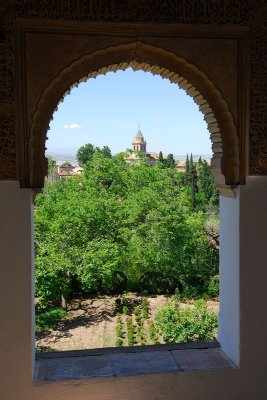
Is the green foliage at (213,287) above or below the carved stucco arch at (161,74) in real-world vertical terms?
below

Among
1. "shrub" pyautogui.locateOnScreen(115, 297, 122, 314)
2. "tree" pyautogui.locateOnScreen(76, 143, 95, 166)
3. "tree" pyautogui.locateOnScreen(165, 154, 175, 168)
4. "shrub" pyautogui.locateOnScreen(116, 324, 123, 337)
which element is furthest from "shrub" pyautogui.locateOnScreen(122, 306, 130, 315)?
"tree" pyautogui.locateOnScreen(76, 143, 95, 166)

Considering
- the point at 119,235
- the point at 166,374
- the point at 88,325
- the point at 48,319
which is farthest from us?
the point at 119,235

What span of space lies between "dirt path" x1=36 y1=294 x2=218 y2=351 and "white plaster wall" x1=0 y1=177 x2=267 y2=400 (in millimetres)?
10000

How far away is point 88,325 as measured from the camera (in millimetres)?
14570

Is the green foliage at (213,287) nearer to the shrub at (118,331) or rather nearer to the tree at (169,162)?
the shrub at (118,331)

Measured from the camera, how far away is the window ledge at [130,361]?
2934mm

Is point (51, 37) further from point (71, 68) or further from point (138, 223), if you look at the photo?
point (138, 223)

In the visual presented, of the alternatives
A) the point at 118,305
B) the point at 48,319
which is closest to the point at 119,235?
the point at 118,305

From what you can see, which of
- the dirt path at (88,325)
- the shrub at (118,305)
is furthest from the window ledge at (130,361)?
the shrub at (118,305)

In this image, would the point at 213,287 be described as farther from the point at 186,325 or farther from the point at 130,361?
the point at 130,361

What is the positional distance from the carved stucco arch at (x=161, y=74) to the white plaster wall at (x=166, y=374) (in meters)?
0.18

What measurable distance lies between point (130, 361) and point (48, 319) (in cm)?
1187

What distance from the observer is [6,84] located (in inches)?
107

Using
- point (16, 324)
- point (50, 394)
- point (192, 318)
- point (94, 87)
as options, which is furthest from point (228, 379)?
point (94, 87)
